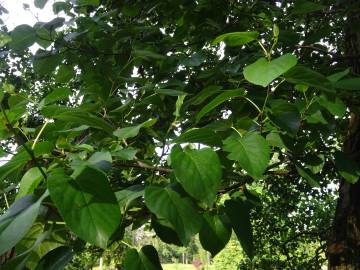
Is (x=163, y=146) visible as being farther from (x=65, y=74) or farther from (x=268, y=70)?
(x=65, y=74)

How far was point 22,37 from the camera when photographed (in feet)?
5.05

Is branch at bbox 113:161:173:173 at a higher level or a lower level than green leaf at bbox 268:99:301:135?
lower

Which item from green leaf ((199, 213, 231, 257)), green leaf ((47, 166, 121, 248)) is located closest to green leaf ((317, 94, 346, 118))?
green leaf ((199, 213, 231, 257))

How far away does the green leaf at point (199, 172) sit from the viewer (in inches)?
29.3

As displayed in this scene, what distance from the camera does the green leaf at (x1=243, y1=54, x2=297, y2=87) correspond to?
0.74 m

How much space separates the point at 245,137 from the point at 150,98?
438 millimetres

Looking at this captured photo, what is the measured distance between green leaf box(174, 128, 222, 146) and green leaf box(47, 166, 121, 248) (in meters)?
0.20

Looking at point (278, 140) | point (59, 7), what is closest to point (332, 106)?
point (278, 140)

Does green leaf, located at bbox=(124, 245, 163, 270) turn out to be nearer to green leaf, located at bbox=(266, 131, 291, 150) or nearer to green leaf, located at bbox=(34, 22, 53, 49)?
green leaf, located at bbox=(266, 131, 291, 150)

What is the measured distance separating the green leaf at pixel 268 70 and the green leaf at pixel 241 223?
0.34 metres

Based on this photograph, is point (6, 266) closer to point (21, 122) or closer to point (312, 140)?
point (21, 122)

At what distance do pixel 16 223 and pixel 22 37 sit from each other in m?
1.09

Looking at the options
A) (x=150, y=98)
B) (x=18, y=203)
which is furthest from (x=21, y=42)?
(x=18, y=203)

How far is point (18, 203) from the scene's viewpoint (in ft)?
2.40
